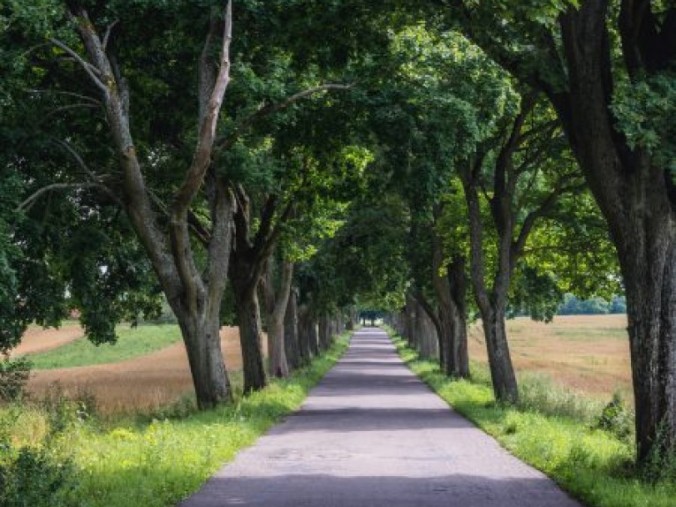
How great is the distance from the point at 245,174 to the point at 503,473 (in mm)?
8845

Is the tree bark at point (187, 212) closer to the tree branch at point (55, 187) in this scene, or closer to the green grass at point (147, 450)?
the tree branch at point (55, 187)

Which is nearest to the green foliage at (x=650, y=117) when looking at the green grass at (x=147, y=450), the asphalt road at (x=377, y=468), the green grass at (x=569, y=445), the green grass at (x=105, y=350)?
the green grass at (x=569, y=445)

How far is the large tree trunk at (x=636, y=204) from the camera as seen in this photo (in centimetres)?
1073

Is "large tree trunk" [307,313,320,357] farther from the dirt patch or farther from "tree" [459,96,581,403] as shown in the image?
the dirt patch

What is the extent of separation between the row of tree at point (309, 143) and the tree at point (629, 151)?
25mm

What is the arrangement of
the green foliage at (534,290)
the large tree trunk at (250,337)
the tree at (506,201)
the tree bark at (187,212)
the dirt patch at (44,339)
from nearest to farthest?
the tree bark at (187,212) → the tree at (506,201) → the large tree trunk at (250,337) → the green foliage at (534,290) → the dirt patch at (44,339)

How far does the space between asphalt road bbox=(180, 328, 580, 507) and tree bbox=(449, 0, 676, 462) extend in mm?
1707

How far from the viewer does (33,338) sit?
95312mm

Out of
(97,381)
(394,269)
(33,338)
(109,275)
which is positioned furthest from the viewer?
(33,338)

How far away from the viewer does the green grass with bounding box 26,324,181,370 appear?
7118cm

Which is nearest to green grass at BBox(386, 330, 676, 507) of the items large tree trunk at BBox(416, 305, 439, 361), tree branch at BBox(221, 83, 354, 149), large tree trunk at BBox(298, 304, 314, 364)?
tree branch at BBox(221, 83, 354, 149)

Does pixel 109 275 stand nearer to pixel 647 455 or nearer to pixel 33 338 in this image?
pixel 647 455

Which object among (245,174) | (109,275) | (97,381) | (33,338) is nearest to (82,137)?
(245,174)

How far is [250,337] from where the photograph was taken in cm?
2559
